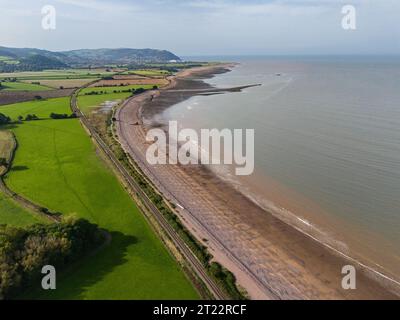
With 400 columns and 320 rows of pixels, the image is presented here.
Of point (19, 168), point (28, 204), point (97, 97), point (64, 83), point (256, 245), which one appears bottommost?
point (256, 245)

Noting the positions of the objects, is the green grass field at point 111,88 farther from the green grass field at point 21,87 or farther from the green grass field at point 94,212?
the green grass field at point 94,212

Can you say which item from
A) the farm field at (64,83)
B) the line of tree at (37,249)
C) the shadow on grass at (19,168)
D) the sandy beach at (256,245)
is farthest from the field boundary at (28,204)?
the farm field at (64,83)

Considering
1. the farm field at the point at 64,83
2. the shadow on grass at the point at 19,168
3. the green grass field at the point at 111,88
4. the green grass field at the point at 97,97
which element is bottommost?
the shadow on grass at the point at 19,168

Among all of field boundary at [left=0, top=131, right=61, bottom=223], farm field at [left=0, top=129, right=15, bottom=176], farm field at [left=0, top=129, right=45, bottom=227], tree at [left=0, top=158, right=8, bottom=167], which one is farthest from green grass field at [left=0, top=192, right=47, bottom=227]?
tree at [left=0, top=158, right=8, bottom=167]

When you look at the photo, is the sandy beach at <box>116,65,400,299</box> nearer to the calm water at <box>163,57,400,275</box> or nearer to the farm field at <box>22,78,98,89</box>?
the calm water at <box>163,57,400,275</box>

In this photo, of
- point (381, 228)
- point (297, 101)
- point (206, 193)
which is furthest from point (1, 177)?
point (297, 101)

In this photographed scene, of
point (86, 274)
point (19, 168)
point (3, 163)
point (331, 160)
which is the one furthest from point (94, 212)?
point (331, 160)

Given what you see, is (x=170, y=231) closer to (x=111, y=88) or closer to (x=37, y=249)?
(x=37, y=249)

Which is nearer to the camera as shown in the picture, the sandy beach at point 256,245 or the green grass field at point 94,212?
the green grass field at point 94,212
